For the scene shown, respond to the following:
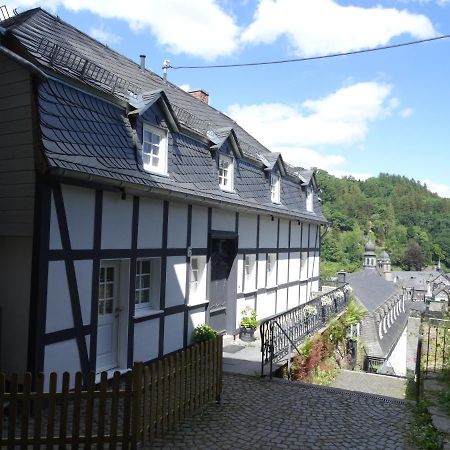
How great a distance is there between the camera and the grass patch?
5.57 m

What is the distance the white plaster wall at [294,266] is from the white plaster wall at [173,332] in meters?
8.10

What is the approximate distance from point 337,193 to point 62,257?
151m

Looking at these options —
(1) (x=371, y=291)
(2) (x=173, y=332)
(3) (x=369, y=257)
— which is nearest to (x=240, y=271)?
(2) (x=173, y=332)

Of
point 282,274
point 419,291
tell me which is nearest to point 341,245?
point 419,291

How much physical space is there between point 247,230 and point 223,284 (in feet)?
6.45

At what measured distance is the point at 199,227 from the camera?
10672mm

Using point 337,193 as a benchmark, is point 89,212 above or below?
below

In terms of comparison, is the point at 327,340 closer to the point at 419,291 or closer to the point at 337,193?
the point at 419,291

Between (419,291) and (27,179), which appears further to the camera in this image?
(419,291)

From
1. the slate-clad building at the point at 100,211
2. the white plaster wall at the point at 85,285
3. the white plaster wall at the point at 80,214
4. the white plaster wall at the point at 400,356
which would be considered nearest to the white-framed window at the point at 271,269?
the slate-clad building at the point at 100,211

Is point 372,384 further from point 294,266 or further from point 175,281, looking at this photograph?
point 294,266

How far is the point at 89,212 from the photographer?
7227 millimetres

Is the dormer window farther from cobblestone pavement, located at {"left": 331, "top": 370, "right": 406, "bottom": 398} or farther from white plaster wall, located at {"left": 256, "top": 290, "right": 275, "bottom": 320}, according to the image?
cobblestone pavement, located at {"left": 331, "top": 370, "right": 406, "bottom": 398}

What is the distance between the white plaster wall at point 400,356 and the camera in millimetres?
45094
